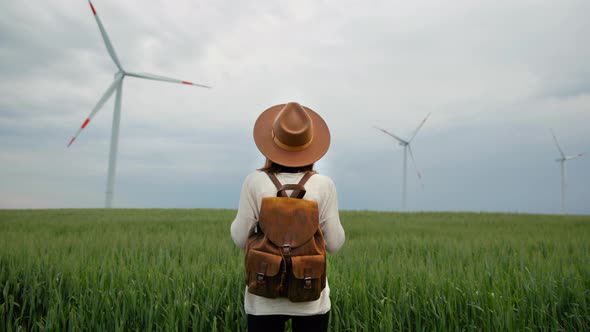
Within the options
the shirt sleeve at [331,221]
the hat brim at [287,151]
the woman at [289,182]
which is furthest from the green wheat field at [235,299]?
the hat brim at [287,151]

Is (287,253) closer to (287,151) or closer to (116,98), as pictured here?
(287,151)

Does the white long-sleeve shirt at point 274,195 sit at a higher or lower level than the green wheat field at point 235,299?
higher

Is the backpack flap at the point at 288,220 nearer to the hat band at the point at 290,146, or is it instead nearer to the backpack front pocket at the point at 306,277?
the backpack front pocket at the point at 306,277

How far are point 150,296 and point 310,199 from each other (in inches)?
101

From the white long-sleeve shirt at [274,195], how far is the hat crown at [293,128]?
0.23m

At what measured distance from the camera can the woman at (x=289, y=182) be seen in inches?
114

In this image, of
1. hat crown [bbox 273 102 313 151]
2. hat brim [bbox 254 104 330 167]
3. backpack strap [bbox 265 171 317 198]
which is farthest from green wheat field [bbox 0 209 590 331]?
hat crown [bbox 273 102 313 151]

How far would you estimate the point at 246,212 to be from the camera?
292 centimetres

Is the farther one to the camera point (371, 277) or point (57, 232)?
point (57, 232)

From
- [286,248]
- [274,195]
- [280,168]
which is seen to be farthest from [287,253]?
[280,168]

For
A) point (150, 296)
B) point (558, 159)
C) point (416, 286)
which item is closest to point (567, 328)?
point (416, 286)

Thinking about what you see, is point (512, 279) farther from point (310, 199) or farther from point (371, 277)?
point (310, 199)

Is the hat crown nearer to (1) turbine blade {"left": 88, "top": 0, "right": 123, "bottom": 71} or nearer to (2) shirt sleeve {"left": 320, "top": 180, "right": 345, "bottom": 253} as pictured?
(2) shirt sleeve {"left": 320, "top": 180, "right": 345, "bottom": 253}

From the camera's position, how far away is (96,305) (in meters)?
4.48
